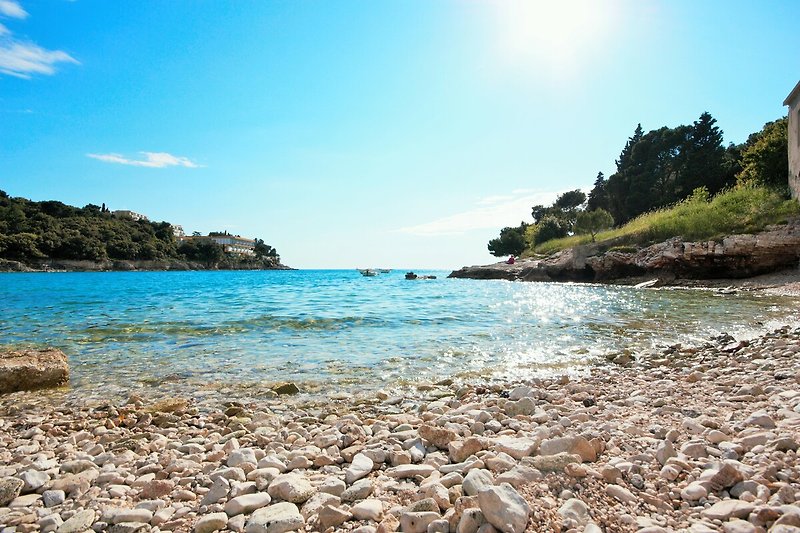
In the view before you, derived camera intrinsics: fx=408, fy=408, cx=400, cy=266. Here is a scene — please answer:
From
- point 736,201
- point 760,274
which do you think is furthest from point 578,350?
point 736,201

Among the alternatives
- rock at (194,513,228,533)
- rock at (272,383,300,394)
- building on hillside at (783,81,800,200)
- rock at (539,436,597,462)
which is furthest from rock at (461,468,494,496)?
building on hillside at (783,81,800,200)

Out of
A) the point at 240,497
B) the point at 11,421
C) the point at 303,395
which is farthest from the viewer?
the point at 303,395

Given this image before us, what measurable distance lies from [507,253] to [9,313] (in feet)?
241

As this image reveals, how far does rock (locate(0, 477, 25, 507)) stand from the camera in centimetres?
304

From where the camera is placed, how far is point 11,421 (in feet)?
17.2

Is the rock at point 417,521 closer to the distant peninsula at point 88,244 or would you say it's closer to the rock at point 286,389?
the rock at point 286,389

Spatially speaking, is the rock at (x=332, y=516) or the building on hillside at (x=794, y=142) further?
the building on hillside at (x=794, y=142)

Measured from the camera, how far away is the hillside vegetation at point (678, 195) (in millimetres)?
29844

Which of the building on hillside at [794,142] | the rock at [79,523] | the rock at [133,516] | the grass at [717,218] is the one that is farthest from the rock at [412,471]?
the building on hillside at [794,142]

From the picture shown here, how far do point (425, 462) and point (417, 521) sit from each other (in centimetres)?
107

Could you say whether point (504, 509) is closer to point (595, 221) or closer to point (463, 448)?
point (463, 448)

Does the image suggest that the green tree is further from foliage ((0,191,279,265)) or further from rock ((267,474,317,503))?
foliage ((0,191,279,265))

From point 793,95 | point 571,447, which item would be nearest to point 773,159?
point 793,95

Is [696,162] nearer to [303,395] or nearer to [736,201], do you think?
[736,201]
